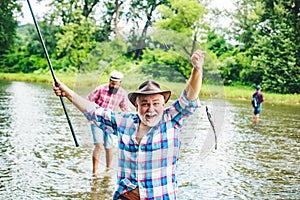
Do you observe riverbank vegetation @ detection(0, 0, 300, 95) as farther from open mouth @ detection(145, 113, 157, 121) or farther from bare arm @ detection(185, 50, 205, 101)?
open mouth @ detection(145, 113, 157, 121)

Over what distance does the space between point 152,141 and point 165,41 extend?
42.3 inches

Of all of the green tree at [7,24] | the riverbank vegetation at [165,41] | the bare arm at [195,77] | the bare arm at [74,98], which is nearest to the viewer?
the bare arm at [195,77]

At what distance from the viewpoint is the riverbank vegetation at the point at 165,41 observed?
13.0ft

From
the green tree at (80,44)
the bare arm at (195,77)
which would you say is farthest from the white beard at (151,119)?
the green tree at (80,44)

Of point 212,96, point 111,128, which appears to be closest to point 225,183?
point 212,96

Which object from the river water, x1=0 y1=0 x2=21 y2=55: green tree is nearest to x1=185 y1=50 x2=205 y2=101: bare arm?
the river water

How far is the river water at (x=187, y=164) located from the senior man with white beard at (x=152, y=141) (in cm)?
49

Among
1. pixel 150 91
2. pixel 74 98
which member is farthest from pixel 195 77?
pixel 74 98

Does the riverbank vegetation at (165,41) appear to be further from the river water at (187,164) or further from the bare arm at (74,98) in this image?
the bare arm at (74,98)

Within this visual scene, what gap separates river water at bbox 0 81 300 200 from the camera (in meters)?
4.01

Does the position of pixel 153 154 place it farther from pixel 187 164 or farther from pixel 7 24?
pixel 7 24

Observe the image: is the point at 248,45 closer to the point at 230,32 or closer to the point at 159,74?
the point at 230,32

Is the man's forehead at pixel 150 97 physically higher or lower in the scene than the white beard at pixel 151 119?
higher

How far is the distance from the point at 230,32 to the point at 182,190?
1444 inches
